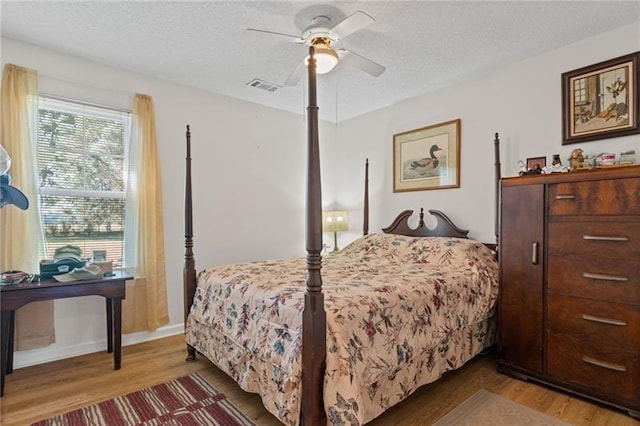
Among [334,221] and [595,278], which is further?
[334,221]

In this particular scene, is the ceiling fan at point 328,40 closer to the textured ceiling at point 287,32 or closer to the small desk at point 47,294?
the textured ceiling at point 287,32

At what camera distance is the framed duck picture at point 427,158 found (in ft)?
11.7

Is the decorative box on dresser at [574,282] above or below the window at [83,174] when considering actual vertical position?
below

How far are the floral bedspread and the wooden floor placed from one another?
6.4 inches

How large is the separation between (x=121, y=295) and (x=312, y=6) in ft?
8.35

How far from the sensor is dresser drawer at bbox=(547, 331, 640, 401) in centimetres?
199

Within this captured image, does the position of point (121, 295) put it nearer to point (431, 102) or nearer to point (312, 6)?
point (312, 6)

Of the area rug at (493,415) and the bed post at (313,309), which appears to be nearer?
the bed post at (313,309)

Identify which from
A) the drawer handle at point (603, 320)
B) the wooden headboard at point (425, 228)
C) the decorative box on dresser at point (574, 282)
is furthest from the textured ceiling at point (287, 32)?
the drawer handle at point (603, 320)

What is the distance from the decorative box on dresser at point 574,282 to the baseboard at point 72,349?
307cm

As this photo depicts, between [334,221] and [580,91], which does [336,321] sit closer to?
[580,91]

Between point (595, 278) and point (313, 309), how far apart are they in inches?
72.7

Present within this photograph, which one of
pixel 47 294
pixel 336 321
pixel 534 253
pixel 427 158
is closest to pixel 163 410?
pixel 47 294

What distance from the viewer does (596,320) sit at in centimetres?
211
